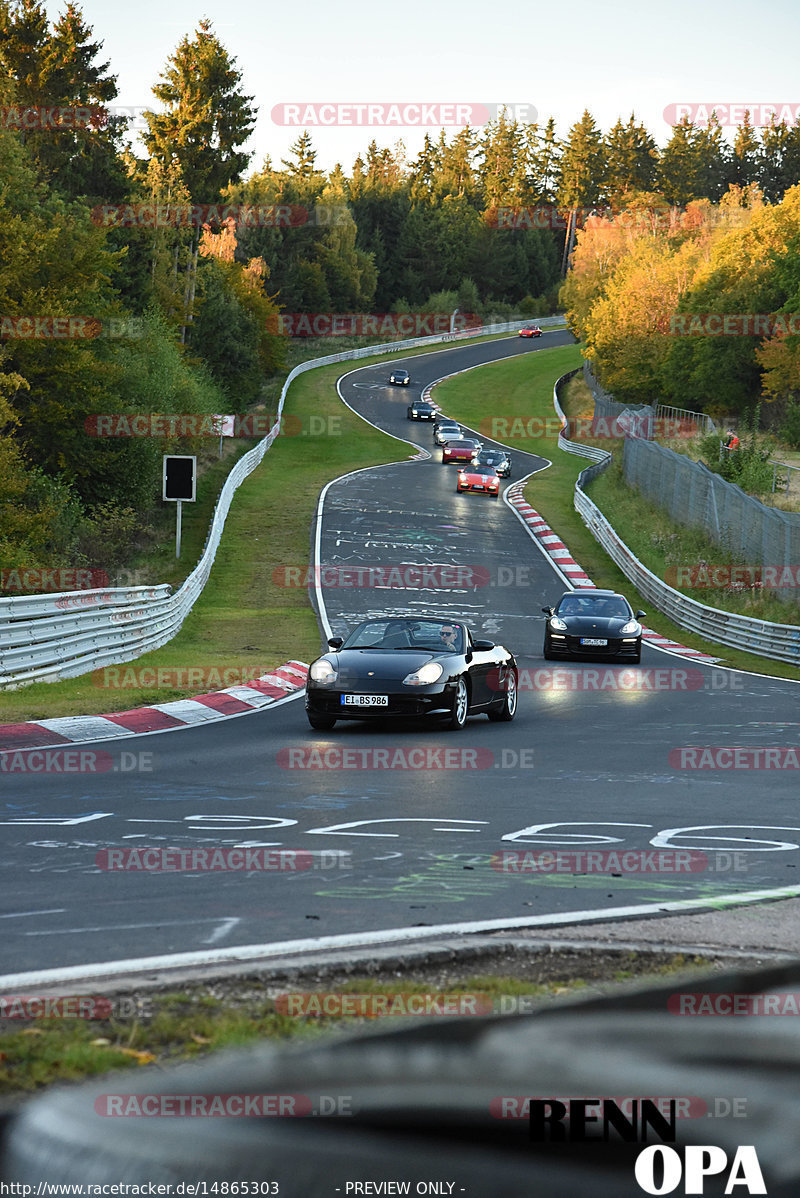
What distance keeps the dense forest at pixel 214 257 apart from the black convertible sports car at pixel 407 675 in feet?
48.0

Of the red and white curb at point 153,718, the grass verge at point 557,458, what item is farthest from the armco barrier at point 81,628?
the grass verge at point 557,458

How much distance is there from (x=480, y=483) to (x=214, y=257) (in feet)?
136

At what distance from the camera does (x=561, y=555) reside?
144 ft

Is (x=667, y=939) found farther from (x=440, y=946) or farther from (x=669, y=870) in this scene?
(x=669, y=870)

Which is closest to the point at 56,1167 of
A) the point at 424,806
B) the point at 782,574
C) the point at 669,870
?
the point at 669,870

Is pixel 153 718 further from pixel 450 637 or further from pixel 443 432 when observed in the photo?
pixel 443 432

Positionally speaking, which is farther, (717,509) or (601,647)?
(717,509)

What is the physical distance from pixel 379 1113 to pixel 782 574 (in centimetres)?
2968

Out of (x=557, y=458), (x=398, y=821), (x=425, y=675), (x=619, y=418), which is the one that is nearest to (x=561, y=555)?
(x=619, y=418)

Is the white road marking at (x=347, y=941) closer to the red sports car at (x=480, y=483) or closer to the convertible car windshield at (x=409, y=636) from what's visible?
the convertible car windshield at (x=409, y=636)

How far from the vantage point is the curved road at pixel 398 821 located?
21.5 feet

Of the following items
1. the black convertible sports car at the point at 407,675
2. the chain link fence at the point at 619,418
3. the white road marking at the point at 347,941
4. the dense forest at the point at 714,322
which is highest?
the dense forest at the point at 714,322

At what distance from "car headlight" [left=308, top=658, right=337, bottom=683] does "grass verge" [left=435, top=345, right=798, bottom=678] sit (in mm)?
13451

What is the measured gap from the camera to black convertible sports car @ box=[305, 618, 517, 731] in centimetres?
1594
